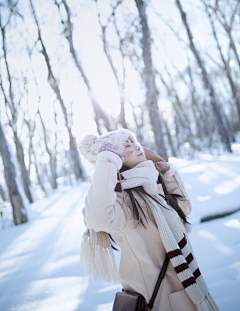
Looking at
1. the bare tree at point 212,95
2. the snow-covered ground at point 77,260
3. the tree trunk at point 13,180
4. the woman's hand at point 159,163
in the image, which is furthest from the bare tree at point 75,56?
the woman's hand at point 159,163

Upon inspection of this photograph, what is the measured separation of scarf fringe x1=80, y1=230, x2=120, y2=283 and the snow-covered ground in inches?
44.3

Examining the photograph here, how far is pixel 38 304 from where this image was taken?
2.45 metres

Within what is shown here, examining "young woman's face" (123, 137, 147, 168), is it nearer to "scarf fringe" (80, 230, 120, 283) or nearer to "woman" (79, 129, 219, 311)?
"woman" (79, 129, 219, 311)

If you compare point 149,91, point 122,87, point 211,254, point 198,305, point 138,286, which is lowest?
point 211,254

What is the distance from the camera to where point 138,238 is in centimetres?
122

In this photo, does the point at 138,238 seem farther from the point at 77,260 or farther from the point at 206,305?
the point at 77,260

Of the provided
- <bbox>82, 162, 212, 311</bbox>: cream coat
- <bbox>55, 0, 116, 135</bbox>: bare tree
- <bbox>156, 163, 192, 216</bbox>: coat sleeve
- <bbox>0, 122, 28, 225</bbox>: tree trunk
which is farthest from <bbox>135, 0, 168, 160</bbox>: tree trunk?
<bbox>82, 162, 212, 311</bbox>: cream coat

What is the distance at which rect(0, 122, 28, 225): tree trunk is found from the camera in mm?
6402

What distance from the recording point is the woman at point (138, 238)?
1152mm

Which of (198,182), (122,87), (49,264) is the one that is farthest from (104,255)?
(122,87)

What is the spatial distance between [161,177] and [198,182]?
13.8 ft

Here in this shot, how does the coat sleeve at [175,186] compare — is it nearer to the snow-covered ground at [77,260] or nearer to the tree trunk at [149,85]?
the snow-covered ground at [77,260]

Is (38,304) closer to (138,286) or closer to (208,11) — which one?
(138,286)

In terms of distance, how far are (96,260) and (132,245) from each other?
1.16ft
